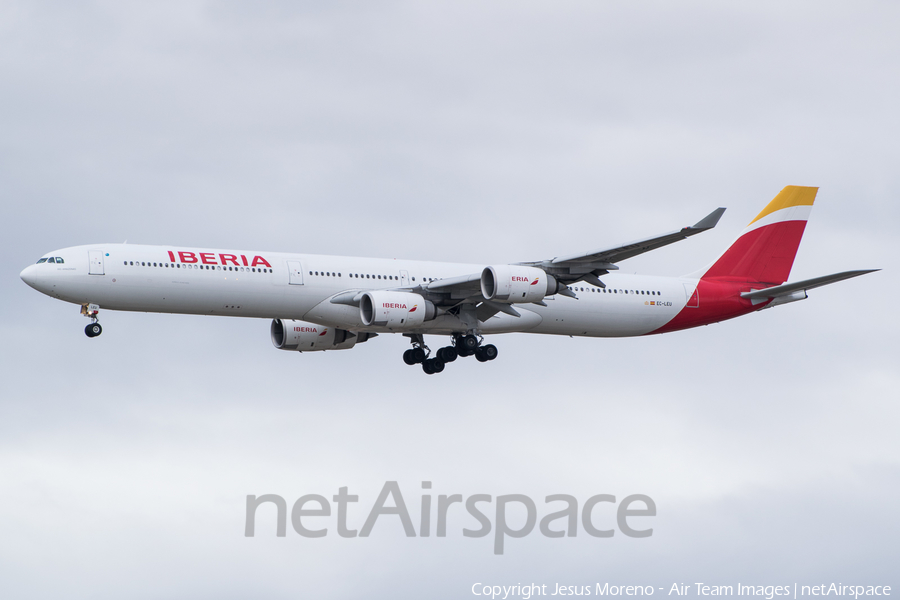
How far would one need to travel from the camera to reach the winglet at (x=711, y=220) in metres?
42.0

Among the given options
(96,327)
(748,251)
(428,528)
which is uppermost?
(748,251)

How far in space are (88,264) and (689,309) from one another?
2754 cm

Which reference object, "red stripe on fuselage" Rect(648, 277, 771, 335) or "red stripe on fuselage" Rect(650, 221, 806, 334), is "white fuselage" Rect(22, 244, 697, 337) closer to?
"red stripe on fuselage" Rect(648, 277, 771, 335)

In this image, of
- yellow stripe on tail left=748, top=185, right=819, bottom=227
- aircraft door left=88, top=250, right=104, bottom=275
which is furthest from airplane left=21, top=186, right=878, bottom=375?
yellow stripe on tail left=748, top=185, right=819, bottom=227

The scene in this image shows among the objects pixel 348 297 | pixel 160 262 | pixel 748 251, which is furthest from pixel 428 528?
pixel 748 251

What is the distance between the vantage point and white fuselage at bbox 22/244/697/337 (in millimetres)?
46531

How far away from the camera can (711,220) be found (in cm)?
4241

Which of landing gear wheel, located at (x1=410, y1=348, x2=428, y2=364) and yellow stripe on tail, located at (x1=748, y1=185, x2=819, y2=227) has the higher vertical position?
yellow stripe on tail, located at (x1=748, y1=185, x2=819, y2=227)

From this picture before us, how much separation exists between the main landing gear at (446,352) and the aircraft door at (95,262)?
1485cm

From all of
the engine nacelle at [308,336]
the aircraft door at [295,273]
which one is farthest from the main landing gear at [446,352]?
the aircraft door at [295,273]

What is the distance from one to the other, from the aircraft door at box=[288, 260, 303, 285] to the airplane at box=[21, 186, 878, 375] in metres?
0.05

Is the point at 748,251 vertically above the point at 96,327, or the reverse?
the point at 748,251

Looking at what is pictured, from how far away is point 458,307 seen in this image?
51.5m

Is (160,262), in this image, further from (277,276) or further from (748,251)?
(748,251)
